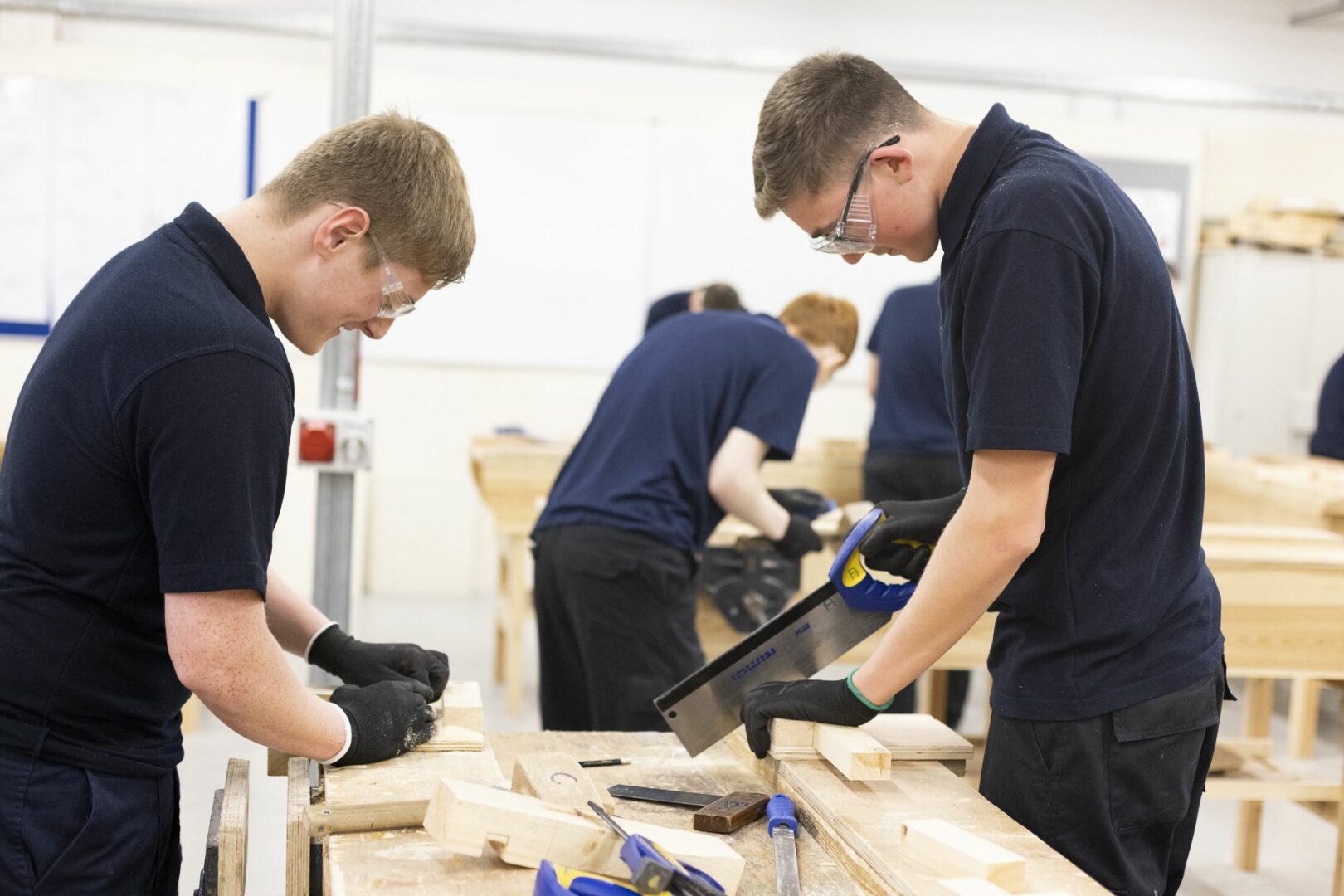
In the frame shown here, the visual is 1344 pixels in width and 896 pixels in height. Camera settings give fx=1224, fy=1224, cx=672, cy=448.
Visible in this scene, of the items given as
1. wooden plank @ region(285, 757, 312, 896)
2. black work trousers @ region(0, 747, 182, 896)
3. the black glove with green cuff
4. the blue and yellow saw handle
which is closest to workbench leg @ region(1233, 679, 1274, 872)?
the blue and yellow saw handle

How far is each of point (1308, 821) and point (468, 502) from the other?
14.0 ft

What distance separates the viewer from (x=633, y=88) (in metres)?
6.93

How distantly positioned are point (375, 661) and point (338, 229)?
67 centimetres

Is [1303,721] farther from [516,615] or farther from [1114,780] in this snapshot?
[1114,780]

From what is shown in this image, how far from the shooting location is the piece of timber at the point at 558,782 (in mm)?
1378

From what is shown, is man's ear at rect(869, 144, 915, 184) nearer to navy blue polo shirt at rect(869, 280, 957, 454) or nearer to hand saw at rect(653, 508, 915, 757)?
hand saw at rect(653, 508, 915, 757)

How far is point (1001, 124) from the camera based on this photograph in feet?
4.91

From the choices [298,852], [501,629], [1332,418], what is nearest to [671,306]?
[501,629]

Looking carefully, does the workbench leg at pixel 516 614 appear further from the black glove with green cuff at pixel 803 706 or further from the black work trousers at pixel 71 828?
the black work trousers at pixel 71 828

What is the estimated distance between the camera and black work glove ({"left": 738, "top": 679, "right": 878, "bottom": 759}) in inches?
62.1

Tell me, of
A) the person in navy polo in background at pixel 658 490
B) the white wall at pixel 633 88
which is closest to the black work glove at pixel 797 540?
the person in navy polo in background at pixel 658 490

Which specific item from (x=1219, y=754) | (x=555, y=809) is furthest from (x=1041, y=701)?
(x=1219, y=754)

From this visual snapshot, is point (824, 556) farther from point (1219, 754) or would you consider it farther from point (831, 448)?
point (831, 448)

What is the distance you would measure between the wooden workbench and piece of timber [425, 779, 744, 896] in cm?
4
